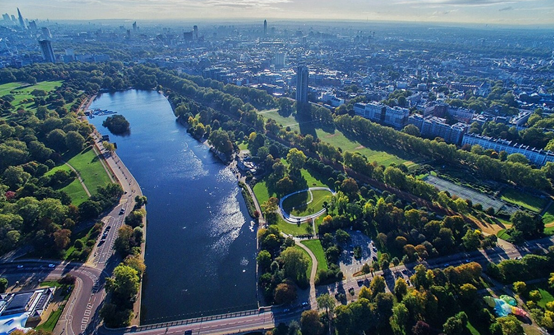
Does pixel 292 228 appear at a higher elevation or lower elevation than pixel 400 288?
lower

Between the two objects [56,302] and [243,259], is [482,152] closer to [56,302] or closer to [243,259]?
[243,259]

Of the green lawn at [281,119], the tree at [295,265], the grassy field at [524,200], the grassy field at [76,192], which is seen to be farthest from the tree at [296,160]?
the grassy field at [76,192]

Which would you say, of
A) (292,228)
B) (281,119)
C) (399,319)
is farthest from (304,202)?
(281,119)

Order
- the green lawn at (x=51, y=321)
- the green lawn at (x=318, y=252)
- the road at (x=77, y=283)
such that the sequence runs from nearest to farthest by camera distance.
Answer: the green lawn at (x=51, y=321) → the road at (x=77, y=283) → the green lawn at (x=318, y=252)

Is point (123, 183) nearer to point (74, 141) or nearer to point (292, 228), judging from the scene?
point (74, 141)

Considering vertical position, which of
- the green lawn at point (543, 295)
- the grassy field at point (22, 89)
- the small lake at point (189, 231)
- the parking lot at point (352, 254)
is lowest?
the small lake at point (189, 231)

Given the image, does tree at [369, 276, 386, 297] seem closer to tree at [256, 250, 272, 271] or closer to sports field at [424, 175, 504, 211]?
tree at [256, 250, 272, 271]

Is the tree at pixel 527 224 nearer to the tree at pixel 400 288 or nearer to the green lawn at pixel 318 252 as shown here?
the tree at pixel 400 288
